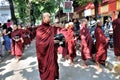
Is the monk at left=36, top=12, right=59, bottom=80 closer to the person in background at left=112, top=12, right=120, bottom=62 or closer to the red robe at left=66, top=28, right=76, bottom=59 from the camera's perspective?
the person in background at left=112, top=12, right=120, bottom=62

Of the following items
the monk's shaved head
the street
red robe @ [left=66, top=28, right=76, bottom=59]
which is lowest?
the street

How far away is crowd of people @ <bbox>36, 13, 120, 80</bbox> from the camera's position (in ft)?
28.0

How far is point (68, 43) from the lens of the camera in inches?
521

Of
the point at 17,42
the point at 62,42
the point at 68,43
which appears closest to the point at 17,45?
the point at 17,42

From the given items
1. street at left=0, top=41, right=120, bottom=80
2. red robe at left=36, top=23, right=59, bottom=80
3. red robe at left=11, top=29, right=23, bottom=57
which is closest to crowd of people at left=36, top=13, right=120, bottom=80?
red robe at left=36, top=23, right=59, bottom=80

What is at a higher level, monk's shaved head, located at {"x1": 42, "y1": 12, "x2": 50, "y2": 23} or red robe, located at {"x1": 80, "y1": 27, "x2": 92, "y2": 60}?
monk's shaved head, located at {"x1": 42, "y1": 12, "x2": 50, "y2": 23}

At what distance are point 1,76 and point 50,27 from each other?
3273 mm

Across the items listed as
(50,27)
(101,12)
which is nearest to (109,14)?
(101,12)

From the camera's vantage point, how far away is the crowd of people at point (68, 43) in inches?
336

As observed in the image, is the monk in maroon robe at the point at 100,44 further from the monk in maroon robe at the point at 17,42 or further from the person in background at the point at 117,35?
the monk in maroon robe at the point at 17,42

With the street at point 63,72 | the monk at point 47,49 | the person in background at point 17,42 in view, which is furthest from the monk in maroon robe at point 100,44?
the person in background at point 17,42

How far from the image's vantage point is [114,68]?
11039mm

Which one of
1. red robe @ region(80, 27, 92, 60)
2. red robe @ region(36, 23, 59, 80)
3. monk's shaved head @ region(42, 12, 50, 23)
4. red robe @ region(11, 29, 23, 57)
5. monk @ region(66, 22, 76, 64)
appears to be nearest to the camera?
monk's shaved head @ region(42, 12, 50, 23)

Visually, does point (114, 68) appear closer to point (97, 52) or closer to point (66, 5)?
point (97, 52)
